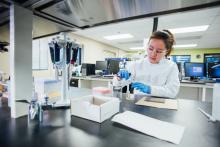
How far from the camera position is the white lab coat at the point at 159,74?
1647 mm

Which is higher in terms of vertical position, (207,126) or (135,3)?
(135,3)

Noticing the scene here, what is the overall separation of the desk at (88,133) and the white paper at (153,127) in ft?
0.07

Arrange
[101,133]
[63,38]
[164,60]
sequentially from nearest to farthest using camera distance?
1. [101,133]
2. [63,38]
3. [164,60]

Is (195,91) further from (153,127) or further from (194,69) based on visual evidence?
(153,127)

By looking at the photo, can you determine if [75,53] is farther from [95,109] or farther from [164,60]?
[164,60]

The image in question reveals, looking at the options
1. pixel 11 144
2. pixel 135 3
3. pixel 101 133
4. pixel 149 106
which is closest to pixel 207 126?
pixel 149 106

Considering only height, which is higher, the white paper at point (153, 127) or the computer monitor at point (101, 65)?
the computer monitor at point (101, 65)

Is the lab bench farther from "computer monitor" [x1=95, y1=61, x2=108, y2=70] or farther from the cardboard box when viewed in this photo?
the cardboard box

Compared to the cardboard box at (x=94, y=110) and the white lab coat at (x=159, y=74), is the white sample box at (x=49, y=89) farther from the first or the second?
the white lab coat at (x=159, y=74)

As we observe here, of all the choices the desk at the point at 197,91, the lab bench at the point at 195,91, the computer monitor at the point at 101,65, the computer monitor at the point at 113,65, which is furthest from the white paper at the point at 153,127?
the computer monitor at the point at 101,65

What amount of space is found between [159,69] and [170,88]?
272 mm

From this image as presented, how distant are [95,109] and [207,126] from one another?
55cm

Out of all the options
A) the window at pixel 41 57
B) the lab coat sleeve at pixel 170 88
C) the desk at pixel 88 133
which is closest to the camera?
the desk at pixel 88 133

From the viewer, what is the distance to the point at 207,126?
2.32 feet
